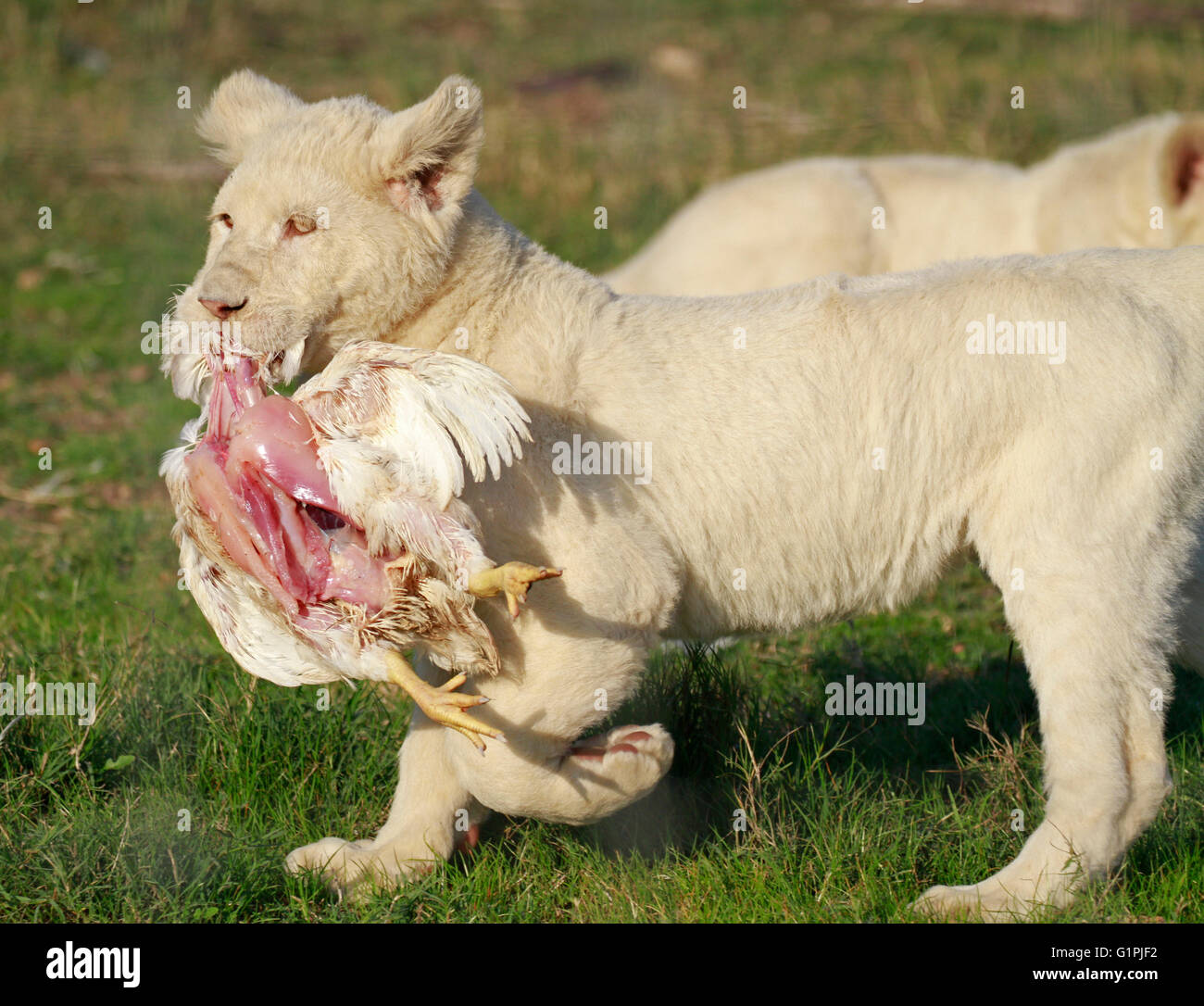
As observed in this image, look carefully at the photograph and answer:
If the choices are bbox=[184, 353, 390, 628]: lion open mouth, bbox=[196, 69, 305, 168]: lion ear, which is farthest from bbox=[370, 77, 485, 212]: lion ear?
bbox=[184, 353, 390, 628]: lion open mouth

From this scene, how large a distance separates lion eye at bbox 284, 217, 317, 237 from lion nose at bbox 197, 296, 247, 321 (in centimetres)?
22

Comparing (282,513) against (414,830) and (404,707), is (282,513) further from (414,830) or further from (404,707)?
(404,707)

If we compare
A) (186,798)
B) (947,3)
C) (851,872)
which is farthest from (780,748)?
(947,3)

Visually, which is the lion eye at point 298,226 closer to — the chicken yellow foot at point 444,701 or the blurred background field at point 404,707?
the chicken yellow foot at point 444,701

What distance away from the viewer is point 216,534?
11.7 feet

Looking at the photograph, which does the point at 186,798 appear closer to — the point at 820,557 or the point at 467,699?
the point at 467,699

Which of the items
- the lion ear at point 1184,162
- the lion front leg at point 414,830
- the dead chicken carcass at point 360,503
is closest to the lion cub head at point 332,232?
the dead chicken carcass at point 360,503

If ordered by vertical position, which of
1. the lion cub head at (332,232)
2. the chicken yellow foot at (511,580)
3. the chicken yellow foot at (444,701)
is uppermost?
the lion cub head at (332,232)

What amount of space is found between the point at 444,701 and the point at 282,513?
63 cm

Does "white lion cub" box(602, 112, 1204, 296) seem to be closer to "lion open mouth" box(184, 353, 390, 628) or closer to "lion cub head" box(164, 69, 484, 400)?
"lion cub head" box(164, 69, 484, 400)

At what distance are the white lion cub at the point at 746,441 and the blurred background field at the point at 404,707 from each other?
37cm

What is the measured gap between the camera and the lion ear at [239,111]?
13.3 feet

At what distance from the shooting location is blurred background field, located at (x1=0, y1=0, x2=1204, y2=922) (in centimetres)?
399

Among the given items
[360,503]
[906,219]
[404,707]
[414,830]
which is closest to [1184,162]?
[906,219]
